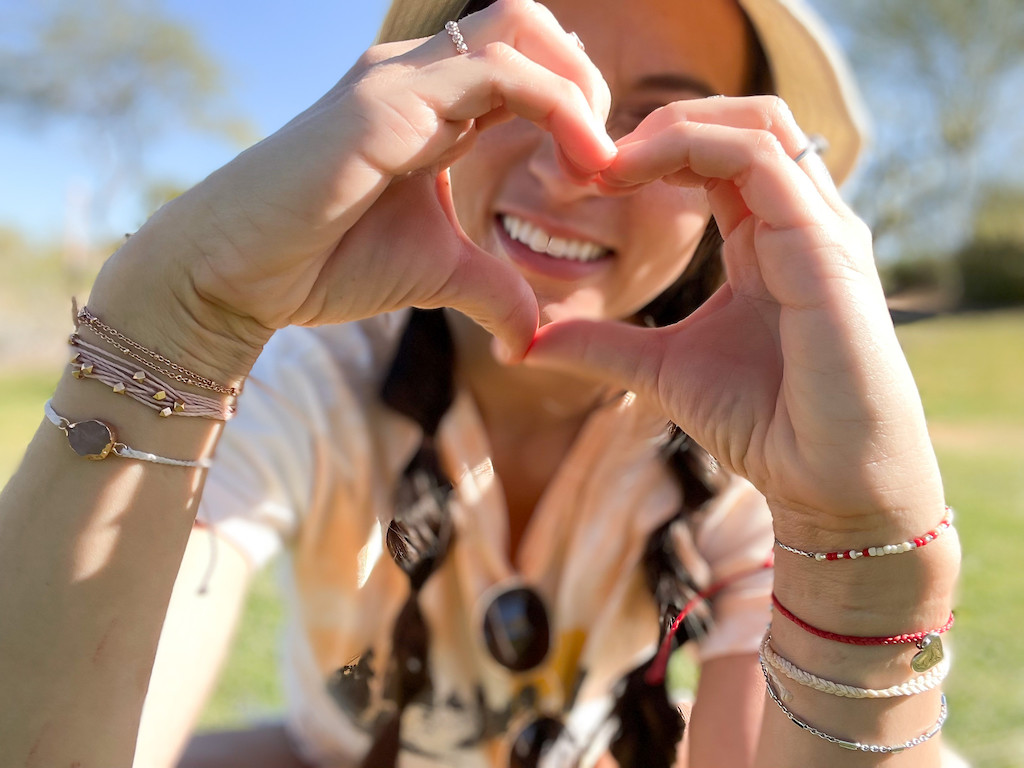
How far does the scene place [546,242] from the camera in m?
1.11

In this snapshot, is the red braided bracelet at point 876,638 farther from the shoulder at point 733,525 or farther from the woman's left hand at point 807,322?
the shoulder at point 733,525

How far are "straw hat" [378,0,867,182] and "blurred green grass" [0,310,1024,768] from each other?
1.17 feet

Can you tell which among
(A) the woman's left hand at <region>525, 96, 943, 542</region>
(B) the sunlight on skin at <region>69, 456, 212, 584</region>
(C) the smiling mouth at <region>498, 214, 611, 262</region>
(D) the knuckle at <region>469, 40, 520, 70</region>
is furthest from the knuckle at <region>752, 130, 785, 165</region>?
(B) the sunlight on skin at <region>69, 456, 212, 584</region>

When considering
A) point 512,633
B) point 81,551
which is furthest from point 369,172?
point 512,633

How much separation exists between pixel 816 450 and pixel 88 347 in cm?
75

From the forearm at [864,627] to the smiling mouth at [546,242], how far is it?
498mm

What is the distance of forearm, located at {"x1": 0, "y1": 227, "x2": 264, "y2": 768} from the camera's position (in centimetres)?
82

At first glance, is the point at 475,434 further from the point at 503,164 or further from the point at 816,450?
the point at 816,450

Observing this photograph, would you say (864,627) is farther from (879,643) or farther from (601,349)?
(601,349)

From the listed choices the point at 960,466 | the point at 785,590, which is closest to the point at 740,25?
the point at 785,590

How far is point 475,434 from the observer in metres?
1.36

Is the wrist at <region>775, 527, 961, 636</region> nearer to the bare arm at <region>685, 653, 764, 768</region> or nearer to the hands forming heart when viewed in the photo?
the hands forming heart

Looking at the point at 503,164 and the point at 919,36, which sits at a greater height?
the point at 503,164

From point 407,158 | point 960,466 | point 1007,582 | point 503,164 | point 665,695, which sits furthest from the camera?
point 960,466
